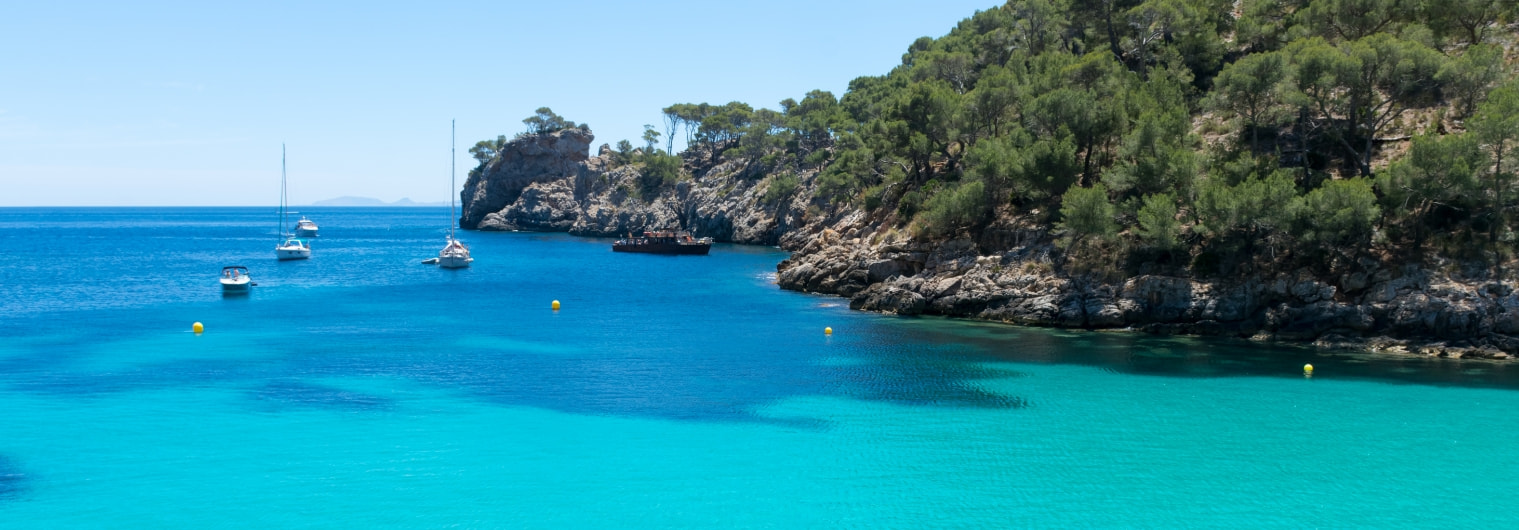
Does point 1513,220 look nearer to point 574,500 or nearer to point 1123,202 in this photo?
point 1123,202

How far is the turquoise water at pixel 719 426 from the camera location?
23.1 meters

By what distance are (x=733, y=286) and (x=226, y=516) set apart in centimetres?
5048

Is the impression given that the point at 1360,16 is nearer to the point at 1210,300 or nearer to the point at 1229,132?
the point at 1229,132

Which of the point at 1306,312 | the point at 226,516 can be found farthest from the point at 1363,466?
the point at 226,516

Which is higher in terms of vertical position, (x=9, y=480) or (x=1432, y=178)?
(x=1432, y=178)

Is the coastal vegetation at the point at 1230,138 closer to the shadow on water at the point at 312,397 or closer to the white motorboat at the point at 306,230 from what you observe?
the shadow on water at the point at 312,397

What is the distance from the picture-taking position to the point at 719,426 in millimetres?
30172

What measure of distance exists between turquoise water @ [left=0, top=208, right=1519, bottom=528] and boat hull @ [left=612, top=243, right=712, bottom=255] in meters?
52.0

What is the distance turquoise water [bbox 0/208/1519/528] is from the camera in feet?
75.8

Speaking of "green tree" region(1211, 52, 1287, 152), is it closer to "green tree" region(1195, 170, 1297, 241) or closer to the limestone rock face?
"green tree" region(1195, 170, 1297, 241)

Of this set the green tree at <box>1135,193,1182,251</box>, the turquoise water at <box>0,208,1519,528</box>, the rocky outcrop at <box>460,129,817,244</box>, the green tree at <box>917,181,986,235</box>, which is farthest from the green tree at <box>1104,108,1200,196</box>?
the rocky outcrop at <box>460,129,817,244</box>

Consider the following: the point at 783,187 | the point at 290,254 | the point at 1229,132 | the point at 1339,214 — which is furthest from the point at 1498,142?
the point at 290,254

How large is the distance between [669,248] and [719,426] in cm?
7841

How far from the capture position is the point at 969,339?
46031 millimetres
